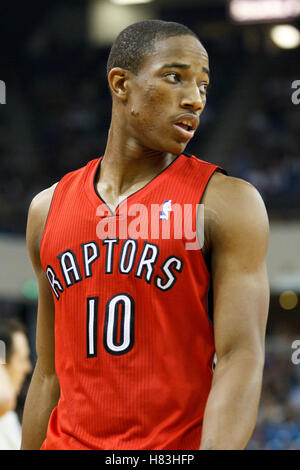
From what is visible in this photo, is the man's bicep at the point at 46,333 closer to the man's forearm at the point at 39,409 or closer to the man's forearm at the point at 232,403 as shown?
the man's forearm at the point at 39,409

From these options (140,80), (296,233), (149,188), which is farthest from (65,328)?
(296,233)

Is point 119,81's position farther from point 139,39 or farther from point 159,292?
point 159,292

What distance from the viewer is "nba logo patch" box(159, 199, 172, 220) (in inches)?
87.9

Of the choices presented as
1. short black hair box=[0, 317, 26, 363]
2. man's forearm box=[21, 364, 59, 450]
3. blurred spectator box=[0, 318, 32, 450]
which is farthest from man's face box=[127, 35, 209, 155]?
short black hair box=[0, 317, 26, 363]

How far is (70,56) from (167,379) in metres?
14.6

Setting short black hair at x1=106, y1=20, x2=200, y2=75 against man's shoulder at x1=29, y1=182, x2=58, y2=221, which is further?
man's shoulder at x1=29, y1=182, x2=58, y2=221

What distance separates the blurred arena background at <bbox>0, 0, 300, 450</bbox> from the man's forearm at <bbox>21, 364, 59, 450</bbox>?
920 cm

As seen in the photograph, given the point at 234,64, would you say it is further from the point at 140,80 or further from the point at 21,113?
the point at 140,80

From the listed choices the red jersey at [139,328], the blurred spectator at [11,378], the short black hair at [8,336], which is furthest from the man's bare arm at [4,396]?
the red jersey at [139,328]

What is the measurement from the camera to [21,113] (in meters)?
15.5

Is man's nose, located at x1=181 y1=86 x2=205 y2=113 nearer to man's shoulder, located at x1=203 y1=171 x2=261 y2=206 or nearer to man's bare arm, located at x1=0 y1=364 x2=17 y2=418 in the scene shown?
man's shoulder, located at x1=203 y1=171 x2=261 y2=206

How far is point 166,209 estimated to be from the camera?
225 centimetres

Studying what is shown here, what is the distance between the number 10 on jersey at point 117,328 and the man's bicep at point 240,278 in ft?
0.81

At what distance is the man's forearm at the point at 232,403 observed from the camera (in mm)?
1988
